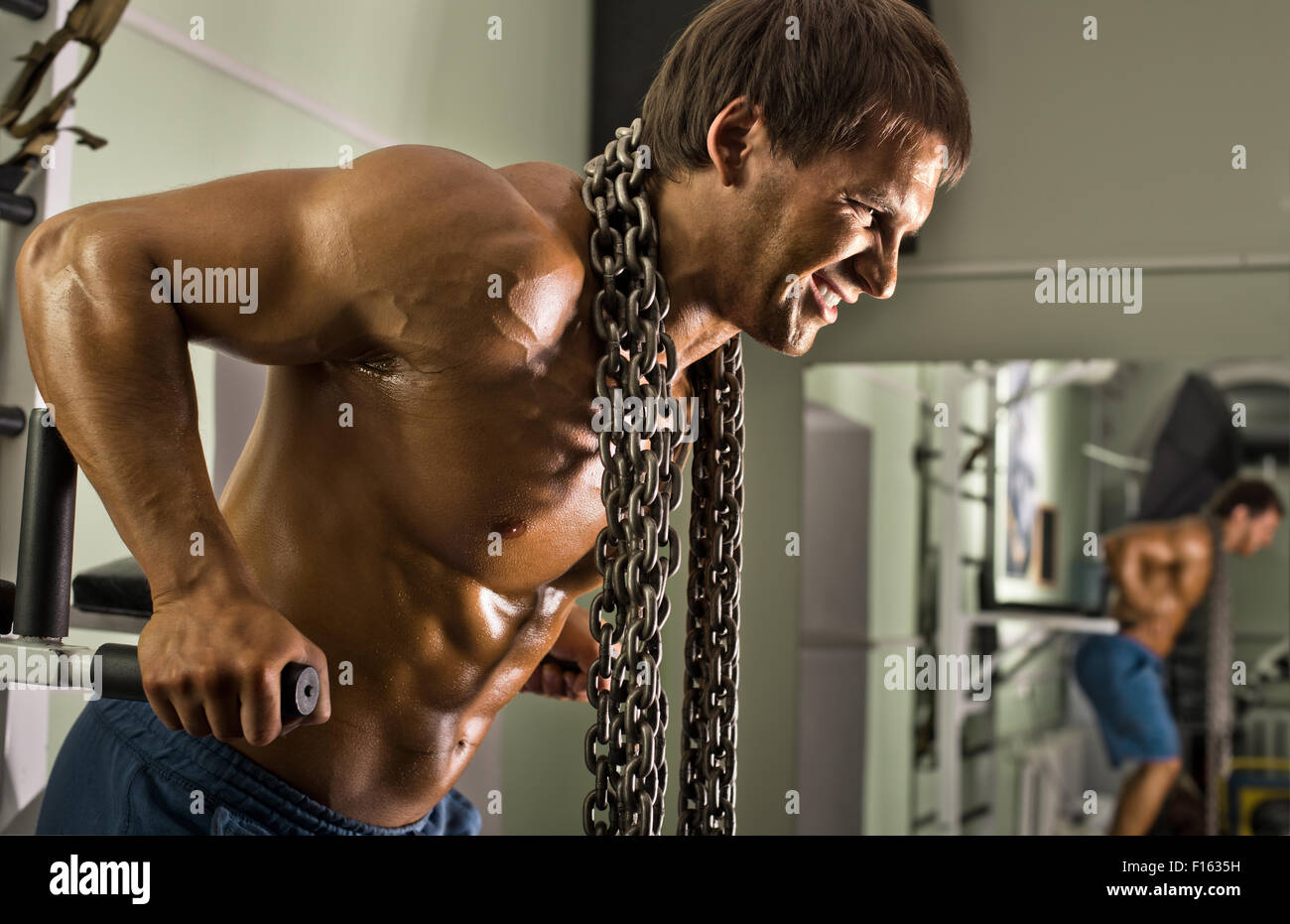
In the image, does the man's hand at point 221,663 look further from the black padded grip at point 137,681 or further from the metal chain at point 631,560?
the metal chain at point 631,560

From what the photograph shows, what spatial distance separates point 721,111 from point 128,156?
0.82 m

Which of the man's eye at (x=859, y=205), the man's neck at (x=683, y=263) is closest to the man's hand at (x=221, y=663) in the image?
the man's neck at (x=683, y=263)

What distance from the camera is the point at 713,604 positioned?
782mm

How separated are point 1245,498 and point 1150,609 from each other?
0.90 ft

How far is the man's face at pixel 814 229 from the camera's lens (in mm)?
643

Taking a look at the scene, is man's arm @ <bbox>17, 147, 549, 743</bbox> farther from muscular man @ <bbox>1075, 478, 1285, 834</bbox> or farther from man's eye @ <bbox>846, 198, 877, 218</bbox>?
muscular man @ <bbox>1075, 478, 1285, 834</bbox>

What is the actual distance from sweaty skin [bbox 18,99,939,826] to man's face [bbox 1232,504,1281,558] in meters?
1.78

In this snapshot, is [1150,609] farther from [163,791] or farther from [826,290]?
[163,791]

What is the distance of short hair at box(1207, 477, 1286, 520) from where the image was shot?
7.14 feet

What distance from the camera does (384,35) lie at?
1673mm
